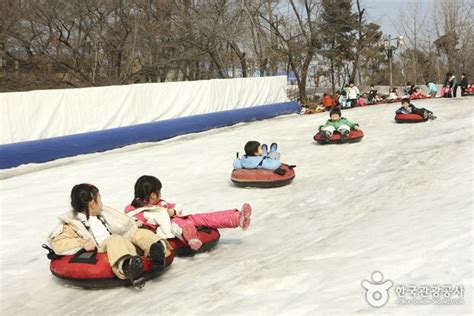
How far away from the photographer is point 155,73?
1024 inches

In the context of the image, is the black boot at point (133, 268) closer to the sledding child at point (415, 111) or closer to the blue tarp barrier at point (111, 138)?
the blue tarp barrier at point (111, 138)

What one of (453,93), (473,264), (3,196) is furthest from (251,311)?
(453,93)

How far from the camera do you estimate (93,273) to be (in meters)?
3.71

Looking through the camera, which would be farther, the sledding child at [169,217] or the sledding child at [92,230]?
the sledding child at [169,217]

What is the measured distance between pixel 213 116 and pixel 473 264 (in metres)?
12.3

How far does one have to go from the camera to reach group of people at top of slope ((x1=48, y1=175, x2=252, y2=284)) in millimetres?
3678

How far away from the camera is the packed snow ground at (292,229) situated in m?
3.28

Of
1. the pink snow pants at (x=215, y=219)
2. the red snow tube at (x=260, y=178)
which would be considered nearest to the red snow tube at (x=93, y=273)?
the pink snow pants at (x=215, y=219)

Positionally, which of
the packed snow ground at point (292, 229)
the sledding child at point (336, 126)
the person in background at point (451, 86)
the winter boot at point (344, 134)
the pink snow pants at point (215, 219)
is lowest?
the packed snow ground at point (292, 229)

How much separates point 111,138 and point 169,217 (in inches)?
315

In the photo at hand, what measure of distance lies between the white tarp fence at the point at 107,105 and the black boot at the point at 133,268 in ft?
24.7

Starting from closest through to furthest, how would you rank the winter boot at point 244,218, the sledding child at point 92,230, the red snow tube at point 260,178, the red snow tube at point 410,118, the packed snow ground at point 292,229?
1. the packed snow ground at point 292,229
2. the sledding child at point 92,230
3. the winter boot at point 244,218
4. the red snow tube at point 260,178
5. the red snow tube at point 410,118

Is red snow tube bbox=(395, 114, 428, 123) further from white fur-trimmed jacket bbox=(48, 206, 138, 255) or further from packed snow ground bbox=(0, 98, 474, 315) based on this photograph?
white fur-trimmed jacket bbox=(48, 206, 138, 255)

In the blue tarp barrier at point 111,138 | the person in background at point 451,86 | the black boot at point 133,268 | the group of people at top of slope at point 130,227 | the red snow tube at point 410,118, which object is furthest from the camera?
the person in background at point 451,86
